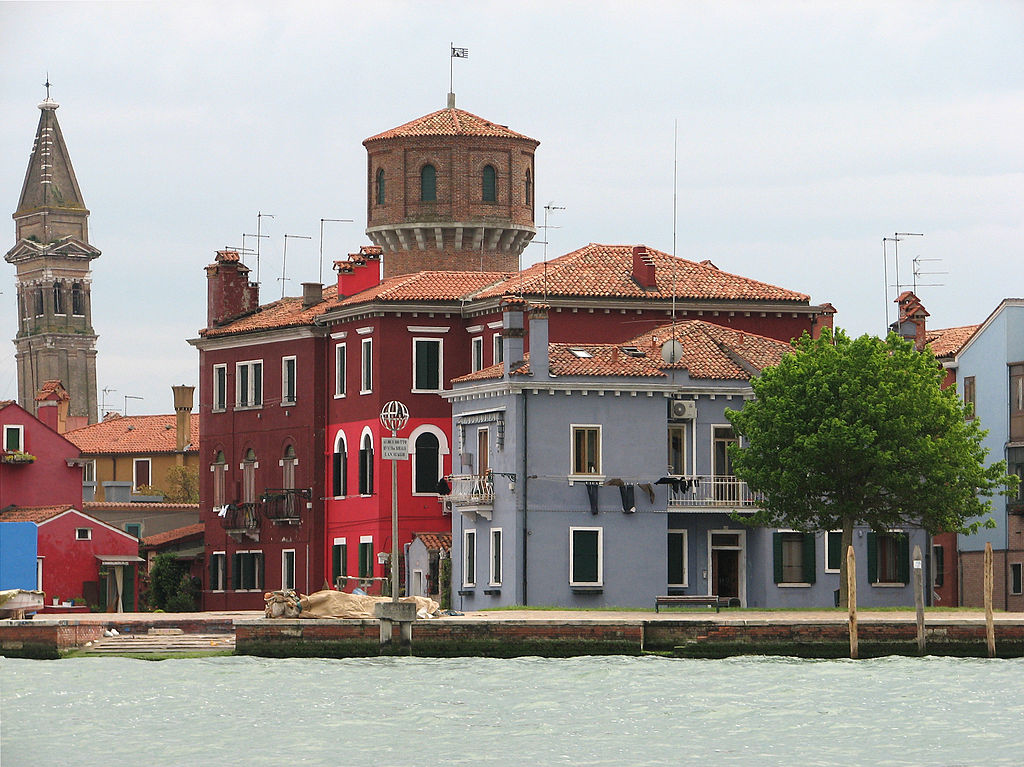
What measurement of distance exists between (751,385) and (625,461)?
3646 mm

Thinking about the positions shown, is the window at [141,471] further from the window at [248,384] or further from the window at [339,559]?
the window at [339,559]

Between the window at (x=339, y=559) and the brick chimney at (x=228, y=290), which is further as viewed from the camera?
the brick chimney at (x=228, y=290)

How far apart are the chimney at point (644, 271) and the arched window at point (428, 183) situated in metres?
9.00

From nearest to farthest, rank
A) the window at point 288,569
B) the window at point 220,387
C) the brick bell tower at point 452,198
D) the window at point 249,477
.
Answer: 1. the window at point 288,569
2. the brick bell tower at point 452,198
3. the window at point 249,477
4. the window at point 220,387

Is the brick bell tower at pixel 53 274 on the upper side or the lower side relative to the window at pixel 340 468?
upper

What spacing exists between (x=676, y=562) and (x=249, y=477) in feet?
64.4

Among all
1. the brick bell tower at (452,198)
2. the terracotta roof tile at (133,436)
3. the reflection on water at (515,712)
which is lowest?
the reflection on water at (515,712)

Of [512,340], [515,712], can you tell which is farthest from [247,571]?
[515,712]

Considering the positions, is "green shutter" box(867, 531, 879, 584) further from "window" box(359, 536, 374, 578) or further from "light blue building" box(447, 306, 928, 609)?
"window" box(359, 536, 374, 578)

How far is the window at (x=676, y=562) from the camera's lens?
6262 cm

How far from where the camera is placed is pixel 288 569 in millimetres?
75188

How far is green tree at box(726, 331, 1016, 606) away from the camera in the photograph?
2338 inches

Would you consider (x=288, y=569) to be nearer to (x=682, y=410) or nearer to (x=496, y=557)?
(x=496, y=557)

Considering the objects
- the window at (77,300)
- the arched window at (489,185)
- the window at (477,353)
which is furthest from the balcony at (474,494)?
the window at (77,300)
